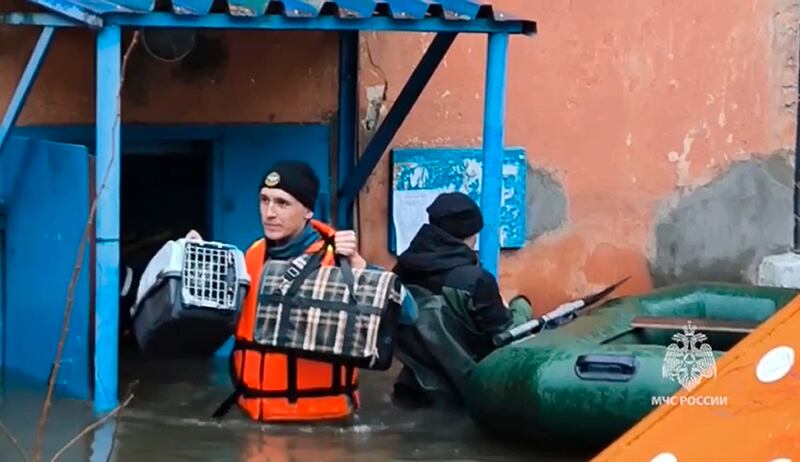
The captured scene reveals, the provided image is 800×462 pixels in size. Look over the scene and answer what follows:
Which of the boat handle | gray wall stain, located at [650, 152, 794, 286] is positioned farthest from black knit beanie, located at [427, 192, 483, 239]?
gray wall stain, located at [650, 152, 794, 286]

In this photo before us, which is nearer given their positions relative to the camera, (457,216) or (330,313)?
(330,313)

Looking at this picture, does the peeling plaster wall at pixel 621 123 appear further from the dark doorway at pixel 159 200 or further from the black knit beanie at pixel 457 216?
the black knit beanie at pixel 457 216

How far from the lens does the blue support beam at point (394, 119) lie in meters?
7.88

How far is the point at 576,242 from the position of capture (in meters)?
8.90

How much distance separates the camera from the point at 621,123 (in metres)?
8.87

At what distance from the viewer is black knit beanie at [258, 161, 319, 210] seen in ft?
20.4

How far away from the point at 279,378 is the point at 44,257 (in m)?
1.41

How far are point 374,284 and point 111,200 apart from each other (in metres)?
1.12

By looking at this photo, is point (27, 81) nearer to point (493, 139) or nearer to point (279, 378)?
point (279, 378)

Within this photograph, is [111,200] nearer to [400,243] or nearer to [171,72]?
[171,72]

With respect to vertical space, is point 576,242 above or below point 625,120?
below

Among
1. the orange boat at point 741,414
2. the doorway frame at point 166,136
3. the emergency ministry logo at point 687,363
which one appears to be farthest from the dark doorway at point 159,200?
the orange boat at point 741,414

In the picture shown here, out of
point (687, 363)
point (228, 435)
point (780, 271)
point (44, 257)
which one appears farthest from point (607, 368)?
point (780, 271)

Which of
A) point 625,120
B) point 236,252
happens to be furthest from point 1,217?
point 625,120
